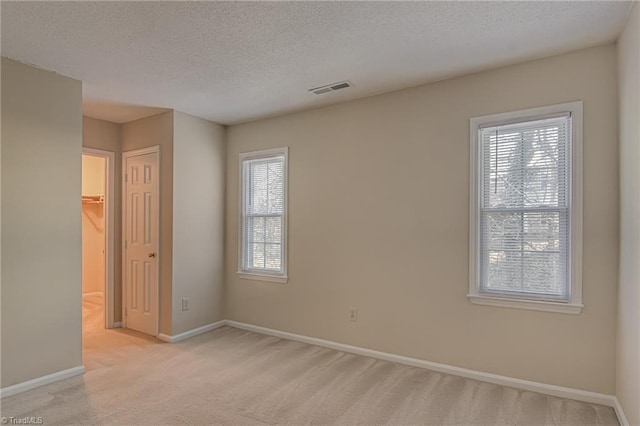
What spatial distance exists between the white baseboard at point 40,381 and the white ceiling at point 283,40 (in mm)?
2527

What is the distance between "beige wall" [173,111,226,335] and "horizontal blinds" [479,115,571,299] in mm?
3123

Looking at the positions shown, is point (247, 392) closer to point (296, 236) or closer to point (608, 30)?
point (296, 236)

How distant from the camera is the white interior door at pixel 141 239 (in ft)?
14.1

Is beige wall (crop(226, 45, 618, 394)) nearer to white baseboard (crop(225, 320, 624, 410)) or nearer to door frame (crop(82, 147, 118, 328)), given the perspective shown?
white baseboard (crop(225, 320, 624, 410))

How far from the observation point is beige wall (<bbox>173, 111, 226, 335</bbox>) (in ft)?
13.8

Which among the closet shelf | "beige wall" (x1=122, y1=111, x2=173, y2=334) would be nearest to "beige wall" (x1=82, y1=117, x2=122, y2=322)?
"beige wall" (x1=122, y1=111, x2=173, y2=334)

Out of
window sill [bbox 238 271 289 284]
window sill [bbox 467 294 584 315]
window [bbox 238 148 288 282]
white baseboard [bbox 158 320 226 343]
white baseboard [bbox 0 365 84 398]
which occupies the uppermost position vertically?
→ window [bbox 238 148 288 282]

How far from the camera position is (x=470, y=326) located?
3.14m

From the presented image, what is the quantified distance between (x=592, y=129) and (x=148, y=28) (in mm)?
3167

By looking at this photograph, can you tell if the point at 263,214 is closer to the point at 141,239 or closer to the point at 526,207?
the point at 141,239

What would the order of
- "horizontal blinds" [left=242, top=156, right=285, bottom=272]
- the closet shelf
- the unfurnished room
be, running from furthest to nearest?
the closet shelf → "horizontal blinds" [left=242, top=156, right=285, bottom=272] → the unfurnished room

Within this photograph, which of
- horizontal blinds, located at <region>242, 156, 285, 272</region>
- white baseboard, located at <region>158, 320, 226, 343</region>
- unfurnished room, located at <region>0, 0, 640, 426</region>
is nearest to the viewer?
unfurnished room, located at <region>0, 0, 640, 426</region>

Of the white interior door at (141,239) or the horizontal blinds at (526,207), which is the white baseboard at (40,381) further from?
the horizontal blinds at (526,207)

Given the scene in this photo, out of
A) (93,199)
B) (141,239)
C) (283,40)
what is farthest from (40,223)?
(93,199)
